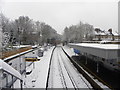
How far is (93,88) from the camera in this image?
34.7 feet

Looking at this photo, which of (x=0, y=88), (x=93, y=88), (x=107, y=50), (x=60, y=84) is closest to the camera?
(x=0, y=88)

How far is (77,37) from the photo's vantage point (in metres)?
71.8

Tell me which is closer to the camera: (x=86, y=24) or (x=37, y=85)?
(x=37, y=85)

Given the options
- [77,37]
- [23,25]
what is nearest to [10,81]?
[23,25]

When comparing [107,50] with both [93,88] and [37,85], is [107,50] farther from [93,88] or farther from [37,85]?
[37,85]

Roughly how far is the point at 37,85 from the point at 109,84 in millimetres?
5869

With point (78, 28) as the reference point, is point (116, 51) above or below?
below

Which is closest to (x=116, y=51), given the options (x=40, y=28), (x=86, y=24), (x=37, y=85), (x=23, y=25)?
(x=37, y=85)

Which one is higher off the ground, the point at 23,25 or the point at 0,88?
the point at 23,25

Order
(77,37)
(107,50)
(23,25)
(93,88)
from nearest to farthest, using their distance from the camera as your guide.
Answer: (107,50) → (93,88) → (23,25) → (77,37)

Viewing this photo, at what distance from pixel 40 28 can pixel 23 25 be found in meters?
23.2

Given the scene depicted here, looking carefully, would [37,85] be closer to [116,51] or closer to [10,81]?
[10,81]

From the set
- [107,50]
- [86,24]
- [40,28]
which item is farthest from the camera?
[40,28]

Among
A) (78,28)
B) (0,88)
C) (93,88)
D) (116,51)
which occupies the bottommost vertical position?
(93,88)
